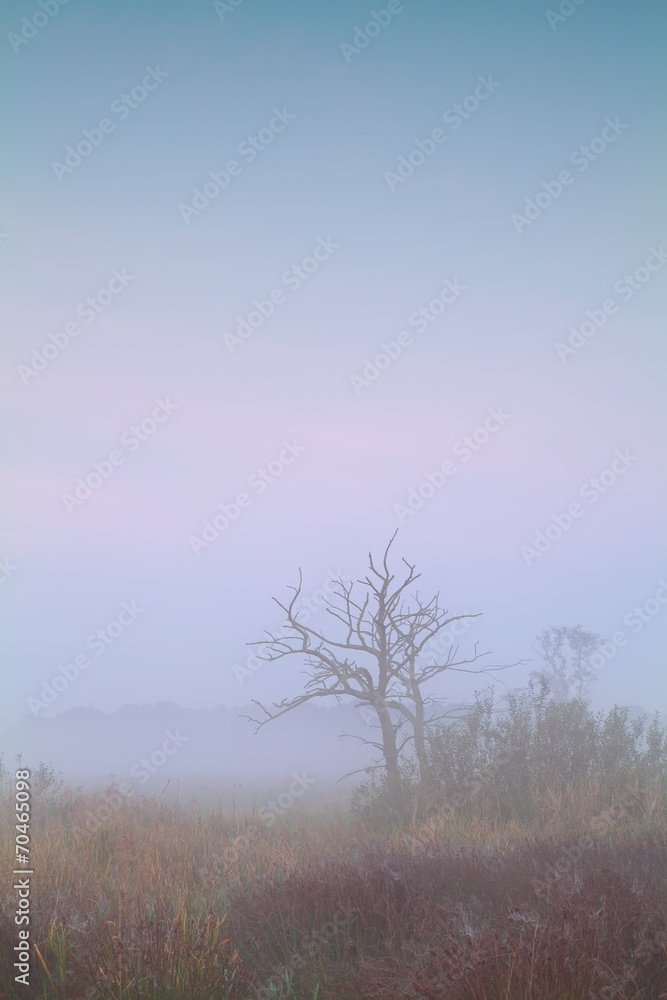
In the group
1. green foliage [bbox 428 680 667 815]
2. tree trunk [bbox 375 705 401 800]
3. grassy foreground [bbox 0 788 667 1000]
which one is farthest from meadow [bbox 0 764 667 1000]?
tree trunk [bbox 375 705 401 800]

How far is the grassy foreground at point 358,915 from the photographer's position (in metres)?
4.54

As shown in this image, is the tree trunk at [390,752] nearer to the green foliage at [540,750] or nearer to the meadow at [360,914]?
the green foliage at [540,750]

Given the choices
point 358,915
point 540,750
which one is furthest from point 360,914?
point 540,750

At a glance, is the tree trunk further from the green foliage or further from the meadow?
the meadow

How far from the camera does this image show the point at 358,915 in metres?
6.58

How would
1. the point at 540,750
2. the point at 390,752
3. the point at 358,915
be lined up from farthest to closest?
the point at 390,752
the point at 540,750
the point at 358,915

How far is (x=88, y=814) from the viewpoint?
531 inches

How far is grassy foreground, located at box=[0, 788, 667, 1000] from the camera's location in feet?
14.9

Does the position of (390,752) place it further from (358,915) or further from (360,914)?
(360,914)

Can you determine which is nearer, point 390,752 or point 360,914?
point 360,914

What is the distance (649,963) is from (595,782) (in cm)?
914

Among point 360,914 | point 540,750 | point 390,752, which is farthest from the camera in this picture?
point 390,752

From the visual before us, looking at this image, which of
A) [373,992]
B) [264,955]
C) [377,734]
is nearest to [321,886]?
[264,955]

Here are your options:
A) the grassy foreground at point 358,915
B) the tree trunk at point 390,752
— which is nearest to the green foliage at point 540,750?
the tree trunk at point 390,752
